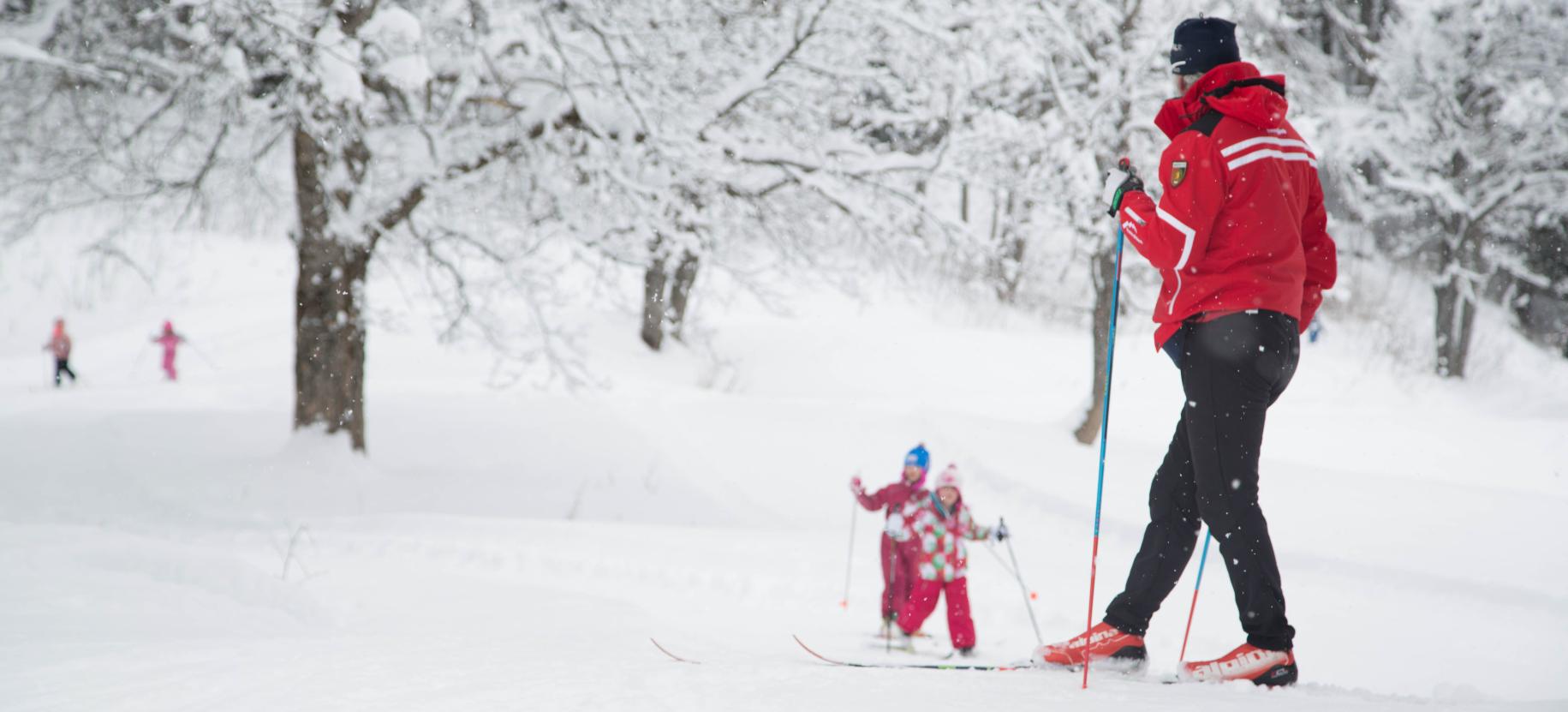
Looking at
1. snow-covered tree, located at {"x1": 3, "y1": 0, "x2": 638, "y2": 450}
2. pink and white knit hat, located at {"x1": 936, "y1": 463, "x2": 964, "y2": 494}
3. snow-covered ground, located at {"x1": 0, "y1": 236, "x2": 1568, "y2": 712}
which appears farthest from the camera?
snow-covered tree, located at {"x1": 3, "y1": 0, "x2": 638, "y2": 450}

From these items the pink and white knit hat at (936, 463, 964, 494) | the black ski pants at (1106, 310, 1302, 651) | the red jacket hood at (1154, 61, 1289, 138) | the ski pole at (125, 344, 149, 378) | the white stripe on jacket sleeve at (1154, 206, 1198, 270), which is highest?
the red jacket hood at (1154, 61, 1289, 138)

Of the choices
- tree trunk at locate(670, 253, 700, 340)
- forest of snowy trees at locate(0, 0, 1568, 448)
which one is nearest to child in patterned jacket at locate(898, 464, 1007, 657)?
forest of snowy trees at locate(0, 0, 1568, 448)

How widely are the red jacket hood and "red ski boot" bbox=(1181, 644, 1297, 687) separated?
1455mm

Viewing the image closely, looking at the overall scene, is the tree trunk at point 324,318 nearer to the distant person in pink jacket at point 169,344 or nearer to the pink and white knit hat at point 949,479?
the pink and white knit hat at point 949,479

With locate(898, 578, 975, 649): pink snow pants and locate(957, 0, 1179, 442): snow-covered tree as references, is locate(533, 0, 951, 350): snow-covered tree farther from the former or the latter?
locate(898, 578, 975, 649): pink snow pants

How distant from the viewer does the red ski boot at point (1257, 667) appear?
107 inches

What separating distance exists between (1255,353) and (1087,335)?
2021cm

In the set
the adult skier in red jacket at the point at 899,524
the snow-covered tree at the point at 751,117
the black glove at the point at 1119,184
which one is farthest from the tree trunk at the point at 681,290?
the black glove at the point at 1119,184

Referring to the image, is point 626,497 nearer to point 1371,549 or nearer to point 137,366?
point 1371,549

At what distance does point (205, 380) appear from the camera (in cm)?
1450

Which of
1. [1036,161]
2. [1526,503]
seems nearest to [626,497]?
[1036,161]

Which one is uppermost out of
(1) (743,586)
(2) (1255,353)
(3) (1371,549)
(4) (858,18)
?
(4) (858,18)

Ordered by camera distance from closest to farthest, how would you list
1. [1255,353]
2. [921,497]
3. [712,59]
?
[1255,353]
[921,497]
[712,59]

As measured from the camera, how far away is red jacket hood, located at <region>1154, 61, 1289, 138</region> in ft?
8.68
